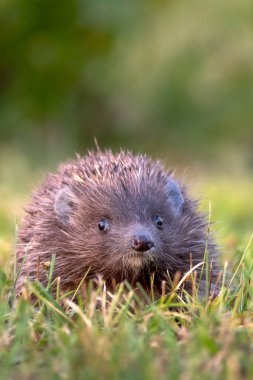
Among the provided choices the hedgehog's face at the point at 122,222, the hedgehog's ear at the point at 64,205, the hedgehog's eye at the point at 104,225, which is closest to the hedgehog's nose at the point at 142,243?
the hedgehog's face at the point at 122,222

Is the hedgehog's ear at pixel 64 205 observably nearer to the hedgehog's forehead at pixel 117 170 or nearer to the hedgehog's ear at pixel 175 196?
the hedgehog's forehead at pixel 117 170

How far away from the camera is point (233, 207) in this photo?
35.2 ft

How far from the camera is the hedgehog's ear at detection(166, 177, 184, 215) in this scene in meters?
5.82

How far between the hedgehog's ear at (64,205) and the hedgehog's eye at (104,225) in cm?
32

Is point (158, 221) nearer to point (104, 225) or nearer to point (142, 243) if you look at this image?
point (104, 225)

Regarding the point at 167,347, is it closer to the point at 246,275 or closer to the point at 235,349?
the point at 235,349

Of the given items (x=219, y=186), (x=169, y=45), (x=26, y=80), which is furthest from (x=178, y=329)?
(x=169, y=45)

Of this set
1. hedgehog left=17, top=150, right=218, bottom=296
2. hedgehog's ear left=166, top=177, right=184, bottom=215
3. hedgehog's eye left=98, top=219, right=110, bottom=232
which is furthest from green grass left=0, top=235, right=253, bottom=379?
hedgehog's ear left=166, top=177, right=184, bottom=215

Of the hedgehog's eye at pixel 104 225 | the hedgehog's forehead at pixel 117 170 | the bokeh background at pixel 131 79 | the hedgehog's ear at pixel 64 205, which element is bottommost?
the hedgehog's eye at pixel 104 225

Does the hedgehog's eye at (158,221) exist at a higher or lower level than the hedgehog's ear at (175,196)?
lower

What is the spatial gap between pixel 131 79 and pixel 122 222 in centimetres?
1931

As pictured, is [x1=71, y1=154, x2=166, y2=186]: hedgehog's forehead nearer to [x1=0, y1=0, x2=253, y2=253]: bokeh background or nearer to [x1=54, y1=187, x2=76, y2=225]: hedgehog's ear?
[x1=54, y1=187, x2=76, y2=225]: hedgehog's ear

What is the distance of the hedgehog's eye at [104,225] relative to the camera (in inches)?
216

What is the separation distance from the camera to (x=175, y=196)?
19.3ft
